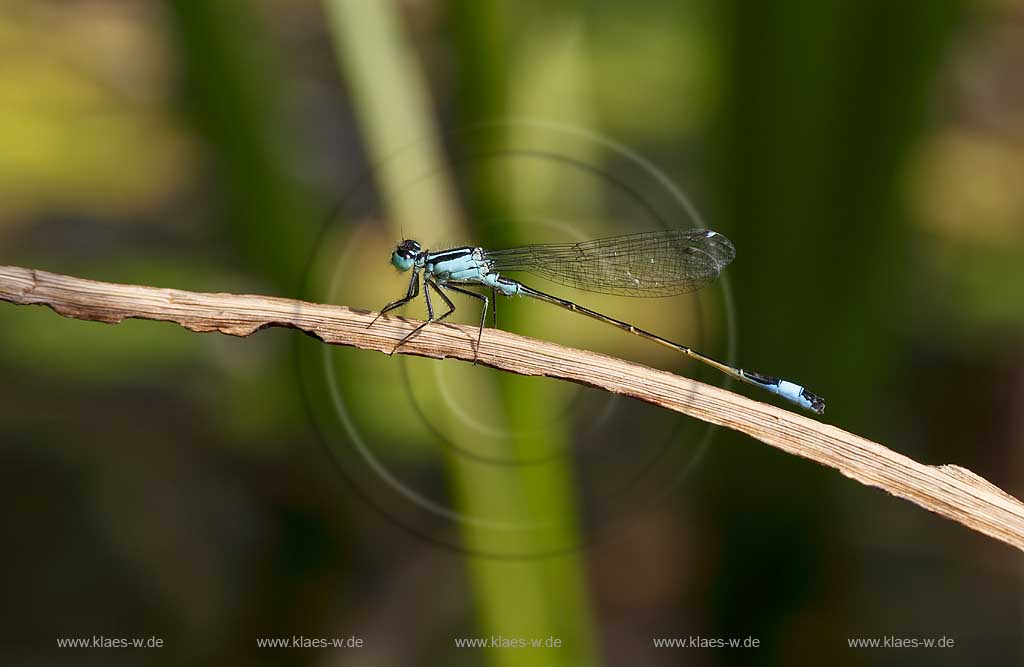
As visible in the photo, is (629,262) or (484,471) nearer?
(484,471)

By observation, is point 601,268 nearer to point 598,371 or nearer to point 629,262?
point 629,262

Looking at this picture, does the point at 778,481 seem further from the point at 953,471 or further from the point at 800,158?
the point at 953,471

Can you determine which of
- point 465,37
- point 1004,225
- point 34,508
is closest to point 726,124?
point 465,37

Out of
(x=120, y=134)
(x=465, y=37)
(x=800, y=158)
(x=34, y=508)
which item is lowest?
(x=34, y=508)

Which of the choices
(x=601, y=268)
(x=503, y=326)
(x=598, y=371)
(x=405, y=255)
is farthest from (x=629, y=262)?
(x=598, y=371)

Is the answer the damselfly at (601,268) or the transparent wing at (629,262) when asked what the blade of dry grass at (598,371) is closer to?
the damselfly at (601,268)

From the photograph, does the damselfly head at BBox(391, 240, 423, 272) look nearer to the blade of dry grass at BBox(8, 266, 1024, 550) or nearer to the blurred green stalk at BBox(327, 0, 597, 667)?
the blurred green stalk at BBox(327, 0, 597, 667)

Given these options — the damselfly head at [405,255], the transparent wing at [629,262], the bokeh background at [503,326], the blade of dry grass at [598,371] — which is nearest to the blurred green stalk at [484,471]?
the bokeh background at [503,326]

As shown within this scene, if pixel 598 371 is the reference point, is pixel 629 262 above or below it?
above
